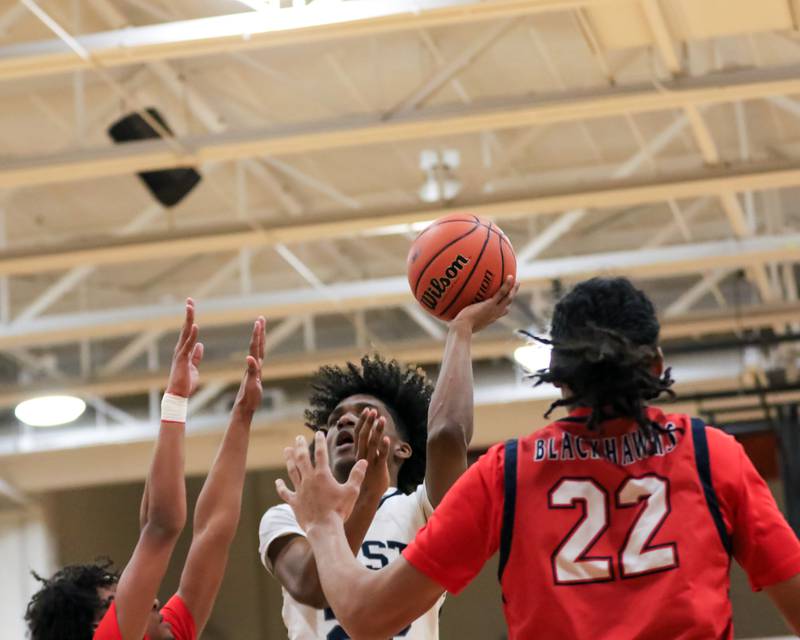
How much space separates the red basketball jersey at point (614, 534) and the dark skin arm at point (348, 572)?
0.05 m

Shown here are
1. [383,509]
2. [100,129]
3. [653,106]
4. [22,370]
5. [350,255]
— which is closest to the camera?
[383,509]

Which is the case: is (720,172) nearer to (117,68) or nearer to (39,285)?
(117,68)

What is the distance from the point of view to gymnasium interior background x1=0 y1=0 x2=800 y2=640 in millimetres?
8516

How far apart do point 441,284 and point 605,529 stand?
1.22 m

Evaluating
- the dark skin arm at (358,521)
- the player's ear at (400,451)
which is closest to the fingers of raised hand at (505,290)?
the dark skin arm at (358,521)

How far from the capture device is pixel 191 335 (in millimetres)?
3529

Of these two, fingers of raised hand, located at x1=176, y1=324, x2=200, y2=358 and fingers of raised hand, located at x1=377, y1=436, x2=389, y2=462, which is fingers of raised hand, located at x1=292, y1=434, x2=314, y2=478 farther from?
fingers of raised hand, located at x1=176, y1=324, x2=200, y2=358

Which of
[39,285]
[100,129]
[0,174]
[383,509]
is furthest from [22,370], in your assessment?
[383,509]

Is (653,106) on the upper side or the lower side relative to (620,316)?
upper

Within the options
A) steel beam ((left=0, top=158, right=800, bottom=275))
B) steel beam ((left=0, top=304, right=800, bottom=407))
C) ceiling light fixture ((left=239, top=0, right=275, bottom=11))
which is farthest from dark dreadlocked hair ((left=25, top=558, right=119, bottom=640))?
steel beam ((left=0, top=304, right=800, bottom=407))

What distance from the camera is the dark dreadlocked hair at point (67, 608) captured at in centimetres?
381

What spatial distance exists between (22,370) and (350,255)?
13.0 ft

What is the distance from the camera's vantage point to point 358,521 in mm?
3295

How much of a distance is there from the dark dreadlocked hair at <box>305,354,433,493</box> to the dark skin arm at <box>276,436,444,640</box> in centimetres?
175
